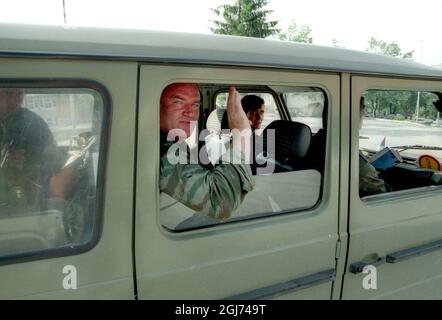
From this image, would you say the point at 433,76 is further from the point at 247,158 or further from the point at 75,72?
the point at 75,72

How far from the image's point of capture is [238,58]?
1391mm

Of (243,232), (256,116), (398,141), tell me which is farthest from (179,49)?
(398,141)

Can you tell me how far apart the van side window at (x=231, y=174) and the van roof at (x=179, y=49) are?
0.19m

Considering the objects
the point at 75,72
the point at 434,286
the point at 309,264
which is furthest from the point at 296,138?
the point at 75,72

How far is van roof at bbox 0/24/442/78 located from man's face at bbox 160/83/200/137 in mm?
191

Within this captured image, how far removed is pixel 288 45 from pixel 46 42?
3.29ft

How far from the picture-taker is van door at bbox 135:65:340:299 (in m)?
1.29

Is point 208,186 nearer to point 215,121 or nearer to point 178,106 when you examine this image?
point 178,106

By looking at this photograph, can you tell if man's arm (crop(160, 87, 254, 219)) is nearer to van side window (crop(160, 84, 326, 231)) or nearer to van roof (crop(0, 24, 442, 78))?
van side window (crop(160, 84, 326, 231))

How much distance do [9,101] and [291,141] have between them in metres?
1.50

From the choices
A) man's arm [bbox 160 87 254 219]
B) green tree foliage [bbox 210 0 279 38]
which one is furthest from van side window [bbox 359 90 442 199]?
green tree foliage [bbox 210 0 279 38]

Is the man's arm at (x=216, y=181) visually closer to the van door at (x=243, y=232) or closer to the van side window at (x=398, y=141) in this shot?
the van door at (x=243, y=232)

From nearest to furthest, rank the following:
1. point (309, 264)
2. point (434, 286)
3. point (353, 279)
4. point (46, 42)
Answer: point (46, 42) → point (309, 264) → point (353, 279) → point (434, 286)

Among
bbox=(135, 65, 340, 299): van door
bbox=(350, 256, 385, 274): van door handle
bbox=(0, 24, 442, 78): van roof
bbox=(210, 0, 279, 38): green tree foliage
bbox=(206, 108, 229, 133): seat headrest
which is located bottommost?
bbox=(350, 256, 385, 274): van door handle
